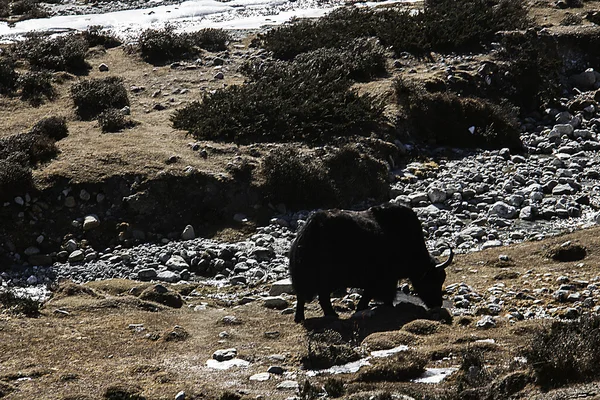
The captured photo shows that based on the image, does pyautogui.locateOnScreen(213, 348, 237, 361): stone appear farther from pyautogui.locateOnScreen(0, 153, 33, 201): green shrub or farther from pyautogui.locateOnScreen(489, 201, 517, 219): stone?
pyautogui.locateOnScreen(489, 201, 517, 219): stone

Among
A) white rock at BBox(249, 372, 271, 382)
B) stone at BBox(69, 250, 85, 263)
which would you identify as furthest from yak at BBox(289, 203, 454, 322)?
stone at BBox(69, 250, 85, 263)

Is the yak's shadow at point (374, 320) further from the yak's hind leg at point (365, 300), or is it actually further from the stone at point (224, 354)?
the stone at point (224, 354)

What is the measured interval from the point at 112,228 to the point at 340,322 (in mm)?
6414

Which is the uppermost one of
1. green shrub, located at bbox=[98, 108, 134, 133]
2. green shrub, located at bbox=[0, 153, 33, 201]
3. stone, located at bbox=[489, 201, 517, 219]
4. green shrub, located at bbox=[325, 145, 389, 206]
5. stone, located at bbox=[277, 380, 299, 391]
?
green shrub, located at bbox=[98, 108, 134, 133]

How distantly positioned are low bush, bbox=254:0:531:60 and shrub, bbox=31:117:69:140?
7940mm

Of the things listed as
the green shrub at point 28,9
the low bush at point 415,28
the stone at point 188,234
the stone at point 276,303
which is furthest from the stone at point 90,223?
the green shrub at point 28,9

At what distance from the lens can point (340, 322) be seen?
10297mm

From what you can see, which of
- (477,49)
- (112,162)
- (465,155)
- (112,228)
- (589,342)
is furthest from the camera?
(477,49)

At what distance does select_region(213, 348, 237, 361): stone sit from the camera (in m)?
9.12

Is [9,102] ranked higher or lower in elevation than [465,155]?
higher

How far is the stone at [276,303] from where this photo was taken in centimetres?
1191

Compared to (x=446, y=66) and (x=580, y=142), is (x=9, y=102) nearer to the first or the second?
(x=446, y=66)

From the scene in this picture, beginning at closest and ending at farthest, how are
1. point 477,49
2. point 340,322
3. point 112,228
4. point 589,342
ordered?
point 589,342
point 340,322
point 112,228
point 477,49

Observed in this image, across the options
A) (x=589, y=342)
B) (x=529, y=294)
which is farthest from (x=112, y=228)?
(x=589, y=342)
